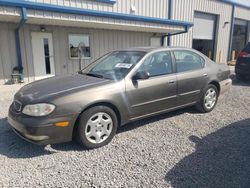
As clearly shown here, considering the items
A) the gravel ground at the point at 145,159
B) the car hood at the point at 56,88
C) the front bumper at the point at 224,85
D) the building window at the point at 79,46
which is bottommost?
the gravel ground at the point at 145,159

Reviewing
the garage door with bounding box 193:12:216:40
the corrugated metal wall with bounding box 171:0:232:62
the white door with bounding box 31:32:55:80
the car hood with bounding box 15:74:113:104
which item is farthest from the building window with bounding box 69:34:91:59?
the garage door with bounding box 193:12:216:40

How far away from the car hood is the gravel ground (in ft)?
2.66

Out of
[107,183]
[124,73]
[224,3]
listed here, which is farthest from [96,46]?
[224,3]

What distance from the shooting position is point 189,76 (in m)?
4.29

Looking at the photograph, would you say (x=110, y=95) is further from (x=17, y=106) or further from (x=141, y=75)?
(x=17, y=106)

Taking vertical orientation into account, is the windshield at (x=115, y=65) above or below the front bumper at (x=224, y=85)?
above

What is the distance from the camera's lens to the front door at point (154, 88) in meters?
3.52

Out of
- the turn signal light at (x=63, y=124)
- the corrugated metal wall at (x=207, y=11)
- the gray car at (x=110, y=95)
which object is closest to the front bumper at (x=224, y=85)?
the gray car at (x=110, y=95)

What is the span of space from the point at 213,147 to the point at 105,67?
2.38 meters

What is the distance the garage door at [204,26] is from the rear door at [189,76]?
11470 mm

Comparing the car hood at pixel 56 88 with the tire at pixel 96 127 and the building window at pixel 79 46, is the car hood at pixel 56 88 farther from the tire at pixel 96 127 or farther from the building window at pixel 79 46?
the building window at pixel 79 46

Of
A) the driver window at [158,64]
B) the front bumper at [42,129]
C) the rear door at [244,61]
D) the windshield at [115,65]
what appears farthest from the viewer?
the rear door at [244,61]

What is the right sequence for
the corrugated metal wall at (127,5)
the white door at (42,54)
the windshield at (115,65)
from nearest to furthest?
the windshield at (115,65) → the white door at (42,54) → the corrugated metal wall at (127,5)

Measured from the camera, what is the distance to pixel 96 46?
10.3m
